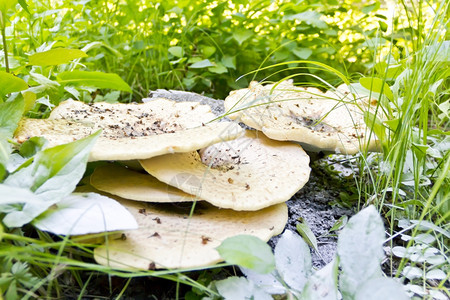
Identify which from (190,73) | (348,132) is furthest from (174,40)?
(348,132)

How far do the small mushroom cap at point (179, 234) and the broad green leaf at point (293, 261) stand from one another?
2.2 inches

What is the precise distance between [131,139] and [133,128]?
0.90 ft

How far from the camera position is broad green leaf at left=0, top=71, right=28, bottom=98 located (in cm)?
124

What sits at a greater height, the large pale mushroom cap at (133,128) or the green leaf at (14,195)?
the green leaf at (14,195)

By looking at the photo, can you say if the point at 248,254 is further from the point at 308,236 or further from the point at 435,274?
the point at 435,274

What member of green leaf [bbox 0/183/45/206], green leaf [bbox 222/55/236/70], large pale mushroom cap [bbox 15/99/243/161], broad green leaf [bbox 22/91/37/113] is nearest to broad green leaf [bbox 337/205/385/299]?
large pale mushroom cap [bbox 15/99/243/161]

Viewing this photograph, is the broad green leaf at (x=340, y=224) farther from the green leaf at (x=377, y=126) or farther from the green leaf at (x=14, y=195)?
the green leaf at (x=14, y=195)

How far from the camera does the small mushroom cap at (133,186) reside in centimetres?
111

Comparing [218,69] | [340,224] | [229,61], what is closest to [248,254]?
[340,224]

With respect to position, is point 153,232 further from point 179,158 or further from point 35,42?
point 35,42

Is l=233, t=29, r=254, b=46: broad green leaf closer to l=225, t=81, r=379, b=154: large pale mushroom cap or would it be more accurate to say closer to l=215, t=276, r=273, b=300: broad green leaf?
l=225, t=81, r=379, b=154: large pale mushroom cap

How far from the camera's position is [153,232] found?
1031 mm

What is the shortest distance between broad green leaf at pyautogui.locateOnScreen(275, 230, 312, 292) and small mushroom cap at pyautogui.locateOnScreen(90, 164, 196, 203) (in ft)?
0.92

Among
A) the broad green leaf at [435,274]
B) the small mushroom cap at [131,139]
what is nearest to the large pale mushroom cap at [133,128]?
the small mushroom cap at [131,139]
